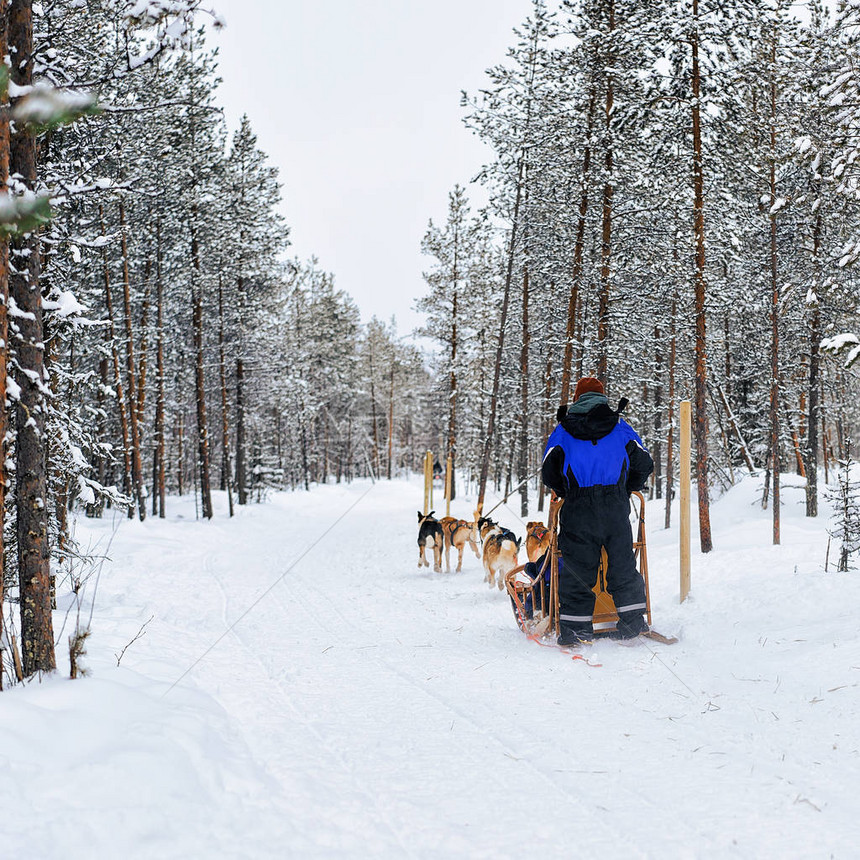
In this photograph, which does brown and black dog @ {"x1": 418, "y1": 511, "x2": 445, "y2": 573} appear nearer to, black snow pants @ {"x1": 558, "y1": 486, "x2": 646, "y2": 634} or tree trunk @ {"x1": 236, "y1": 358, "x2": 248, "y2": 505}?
black snow pants @ {"x1": 558, "y1": 486, "x2": 646, "y2": 634}

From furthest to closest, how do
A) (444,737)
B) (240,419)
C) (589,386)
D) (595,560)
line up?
1. (240,419)
2. (589,386)
3. (595,560)
4. (444,737)

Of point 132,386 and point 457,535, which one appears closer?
point 457,535

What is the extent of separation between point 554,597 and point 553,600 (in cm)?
4

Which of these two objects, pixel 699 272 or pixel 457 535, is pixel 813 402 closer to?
pixel 699 272

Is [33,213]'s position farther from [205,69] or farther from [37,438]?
[205,69]

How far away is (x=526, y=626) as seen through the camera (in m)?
6.86

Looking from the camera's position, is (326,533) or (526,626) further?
(326,533)

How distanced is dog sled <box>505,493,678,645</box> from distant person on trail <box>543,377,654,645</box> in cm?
7

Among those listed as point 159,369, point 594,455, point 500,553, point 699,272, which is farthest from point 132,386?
point 594,455

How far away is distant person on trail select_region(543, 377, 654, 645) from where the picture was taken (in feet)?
20.7

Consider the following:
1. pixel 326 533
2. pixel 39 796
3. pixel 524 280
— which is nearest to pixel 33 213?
pixel 39 796

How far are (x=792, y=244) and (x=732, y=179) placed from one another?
21.1 ft

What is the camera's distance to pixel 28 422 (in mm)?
4555

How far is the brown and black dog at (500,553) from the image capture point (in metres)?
10.1
